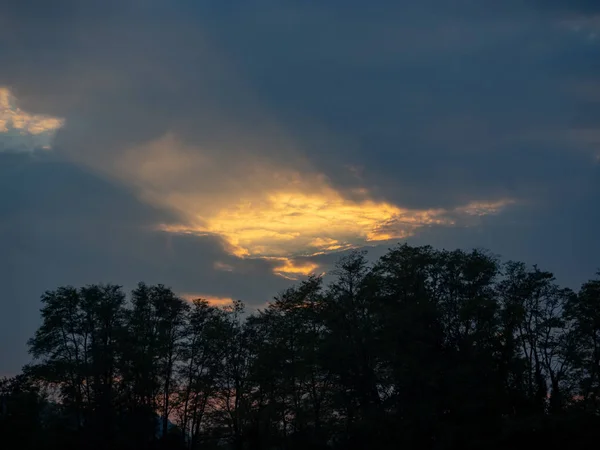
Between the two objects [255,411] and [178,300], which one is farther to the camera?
[178,300]

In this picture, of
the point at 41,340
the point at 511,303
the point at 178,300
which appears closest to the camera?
the point at 511,303

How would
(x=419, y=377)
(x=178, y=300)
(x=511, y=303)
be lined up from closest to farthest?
(x=419, y=377) < (x=511, y=303) < (x=178, y=300)

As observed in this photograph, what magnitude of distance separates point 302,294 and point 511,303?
62.9ft

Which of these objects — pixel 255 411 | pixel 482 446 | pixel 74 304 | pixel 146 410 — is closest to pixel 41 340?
pixel 74 304

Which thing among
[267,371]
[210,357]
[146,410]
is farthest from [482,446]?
[146,410]

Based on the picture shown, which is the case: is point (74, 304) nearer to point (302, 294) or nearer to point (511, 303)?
point (302, 294)

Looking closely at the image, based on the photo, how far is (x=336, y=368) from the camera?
159 ft

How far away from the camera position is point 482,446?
4128 centimetres

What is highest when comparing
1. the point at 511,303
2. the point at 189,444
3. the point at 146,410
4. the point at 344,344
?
the point at 511,303

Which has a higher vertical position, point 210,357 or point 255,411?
point 210,357

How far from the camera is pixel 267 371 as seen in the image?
51062 mm

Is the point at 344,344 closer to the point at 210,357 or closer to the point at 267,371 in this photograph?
the point at 267,371

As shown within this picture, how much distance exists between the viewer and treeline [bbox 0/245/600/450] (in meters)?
43.9

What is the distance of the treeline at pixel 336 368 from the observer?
4388cm
